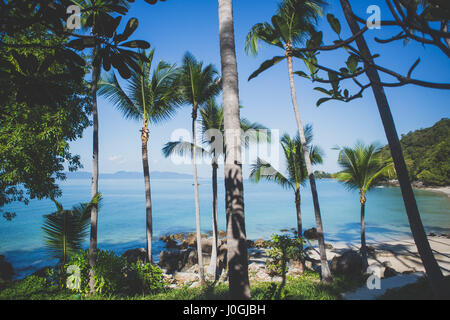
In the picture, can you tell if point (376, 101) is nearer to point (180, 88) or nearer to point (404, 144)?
point (180, 88)

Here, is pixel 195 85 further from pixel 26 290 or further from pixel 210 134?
pixel 26 290

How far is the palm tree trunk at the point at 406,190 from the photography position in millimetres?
2405

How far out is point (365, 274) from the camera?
6918mm

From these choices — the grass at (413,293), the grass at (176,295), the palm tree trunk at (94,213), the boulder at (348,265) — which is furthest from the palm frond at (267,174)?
the palm tree trunk at (94,213)

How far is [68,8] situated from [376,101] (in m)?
3.44

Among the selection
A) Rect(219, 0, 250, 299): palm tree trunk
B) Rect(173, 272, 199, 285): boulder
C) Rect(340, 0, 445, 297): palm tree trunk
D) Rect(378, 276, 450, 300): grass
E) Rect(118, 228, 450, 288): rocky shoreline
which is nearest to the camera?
Rect(340, 0, 445, 297): palm tree trunk

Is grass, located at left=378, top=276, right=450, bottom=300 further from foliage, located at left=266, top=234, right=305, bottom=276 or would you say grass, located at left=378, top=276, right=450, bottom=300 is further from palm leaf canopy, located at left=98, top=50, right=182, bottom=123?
palm leaf canopy, located at left=98, top=50, right=182, bottom=123

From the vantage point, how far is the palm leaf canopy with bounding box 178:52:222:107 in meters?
8.44

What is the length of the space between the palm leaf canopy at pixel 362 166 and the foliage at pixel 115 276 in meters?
7.46

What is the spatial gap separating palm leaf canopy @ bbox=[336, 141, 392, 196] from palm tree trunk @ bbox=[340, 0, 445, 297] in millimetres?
5643

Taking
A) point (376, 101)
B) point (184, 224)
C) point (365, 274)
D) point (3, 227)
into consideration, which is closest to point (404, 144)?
point (184, 224)

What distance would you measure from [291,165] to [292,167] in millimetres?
105

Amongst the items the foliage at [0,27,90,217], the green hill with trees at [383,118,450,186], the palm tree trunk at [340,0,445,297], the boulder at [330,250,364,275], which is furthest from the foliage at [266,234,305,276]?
the green hill with trees at [383,118,450,186]

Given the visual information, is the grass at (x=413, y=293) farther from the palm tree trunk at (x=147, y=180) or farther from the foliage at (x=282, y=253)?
the palm tree trunk at (x=147, y=180)
